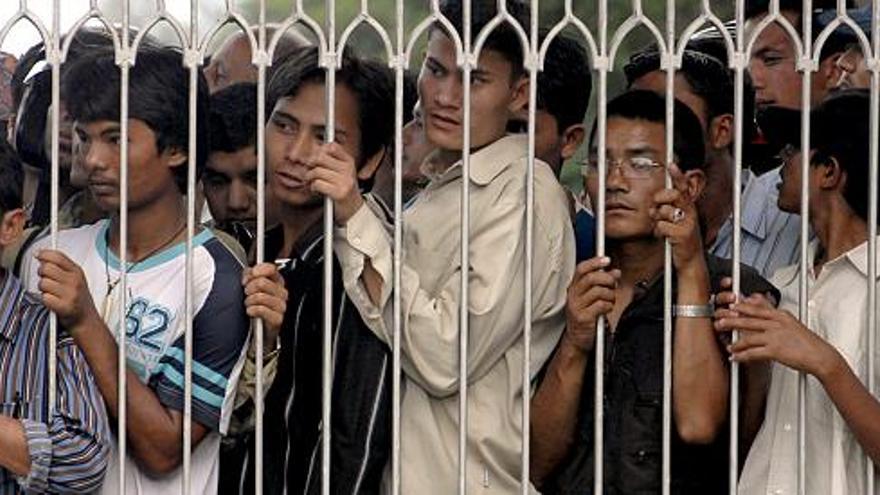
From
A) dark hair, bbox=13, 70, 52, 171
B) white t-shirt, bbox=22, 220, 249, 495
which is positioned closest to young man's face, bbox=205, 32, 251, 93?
dark hair, bbox=13, 70, 52, 171

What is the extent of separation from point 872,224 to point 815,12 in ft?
2.73

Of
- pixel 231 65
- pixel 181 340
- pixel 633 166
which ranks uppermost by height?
pixel 231 65

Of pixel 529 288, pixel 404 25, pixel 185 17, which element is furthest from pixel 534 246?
pixel 185 17

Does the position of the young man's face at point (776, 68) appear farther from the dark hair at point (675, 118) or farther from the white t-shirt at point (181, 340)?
the white t-shirt at point (181, 340)

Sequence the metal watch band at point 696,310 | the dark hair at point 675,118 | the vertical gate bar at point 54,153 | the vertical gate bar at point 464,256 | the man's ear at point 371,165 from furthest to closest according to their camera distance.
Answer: the man's ear at point 371,165 → the dark hair at point 675,118 → the metal watch band at point 696,310 → the vertical gate bar at point 464,256 → the vertical gate bar at point 54,153

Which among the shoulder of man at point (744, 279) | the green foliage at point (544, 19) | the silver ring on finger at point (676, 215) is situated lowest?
the shoulder of man at point (744, 279)

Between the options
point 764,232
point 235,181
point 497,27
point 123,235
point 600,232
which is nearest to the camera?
point 123,235

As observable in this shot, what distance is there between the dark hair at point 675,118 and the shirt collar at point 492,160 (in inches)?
7.3

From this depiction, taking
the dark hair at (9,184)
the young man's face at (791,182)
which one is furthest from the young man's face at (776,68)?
the dark hair at (9,184)

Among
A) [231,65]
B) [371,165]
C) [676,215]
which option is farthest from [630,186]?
[231,65]

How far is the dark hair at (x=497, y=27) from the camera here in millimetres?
5539

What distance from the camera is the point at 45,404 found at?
5.30 meters

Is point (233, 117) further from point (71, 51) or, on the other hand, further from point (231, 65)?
point (71, 51)

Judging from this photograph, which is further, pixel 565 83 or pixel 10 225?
pixel 565 83
